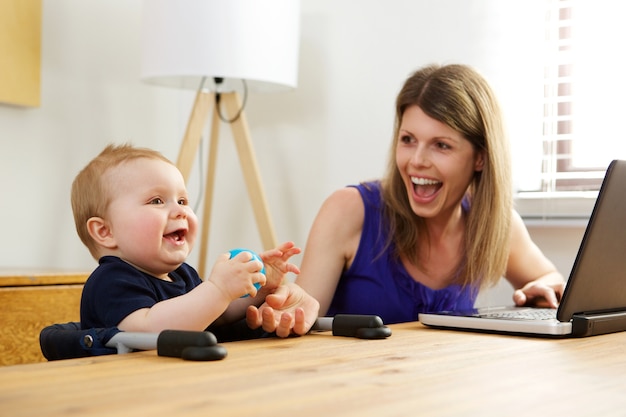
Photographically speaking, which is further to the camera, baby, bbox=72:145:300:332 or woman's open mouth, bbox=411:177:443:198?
woman's open mouth, bbox=411:177:443:198

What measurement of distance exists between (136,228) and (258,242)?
6.45ft

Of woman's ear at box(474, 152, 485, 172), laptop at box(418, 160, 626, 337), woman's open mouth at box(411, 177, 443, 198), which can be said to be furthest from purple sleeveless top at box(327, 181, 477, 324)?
laptop at box(418, 160, 626, 337)

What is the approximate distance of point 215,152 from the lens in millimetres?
2986

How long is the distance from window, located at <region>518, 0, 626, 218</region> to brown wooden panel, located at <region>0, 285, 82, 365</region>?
143 cm

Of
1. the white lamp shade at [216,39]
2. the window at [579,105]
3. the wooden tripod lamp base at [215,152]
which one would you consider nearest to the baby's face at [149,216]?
the white lamp shade at [216,39]

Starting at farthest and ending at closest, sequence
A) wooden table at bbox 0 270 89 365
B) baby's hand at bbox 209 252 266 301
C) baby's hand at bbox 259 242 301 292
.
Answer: wooden table at bbox 0 270 89 365 < baby's hand at bbox 259 242 301 292 < baby's hand at bbox 209 252 266 301

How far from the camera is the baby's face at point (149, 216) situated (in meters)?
1.26

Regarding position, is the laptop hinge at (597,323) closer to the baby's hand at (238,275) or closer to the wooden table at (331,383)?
the wooden table at (331,383)

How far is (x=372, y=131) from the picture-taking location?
9.47 feet

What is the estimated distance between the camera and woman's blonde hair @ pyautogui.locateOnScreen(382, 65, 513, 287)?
194 centimetres

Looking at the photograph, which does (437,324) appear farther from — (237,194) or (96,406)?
(237,194)

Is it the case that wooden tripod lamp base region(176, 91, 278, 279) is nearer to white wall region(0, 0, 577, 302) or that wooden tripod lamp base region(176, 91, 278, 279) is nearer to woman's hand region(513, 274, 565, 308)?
white wall region(0, 0, 577, 302)

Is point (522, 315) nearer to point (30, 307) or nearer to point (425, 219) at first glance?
point (425, 219)

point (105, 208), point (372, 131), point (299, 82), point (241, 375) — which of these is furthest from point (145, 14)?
point (241, 375)
